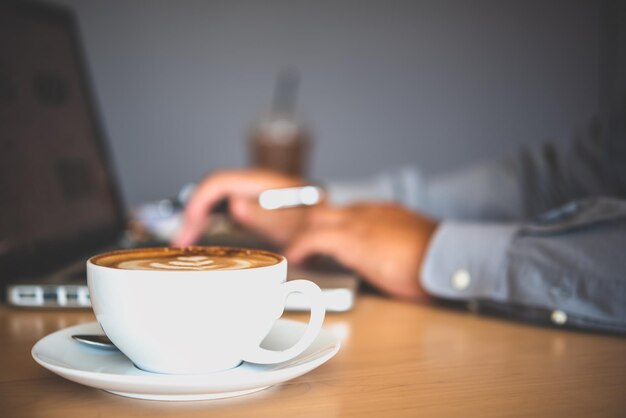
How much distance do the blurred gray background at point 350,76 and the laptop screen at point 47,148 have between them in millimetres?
813

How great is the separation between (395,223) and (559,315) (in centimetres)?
22

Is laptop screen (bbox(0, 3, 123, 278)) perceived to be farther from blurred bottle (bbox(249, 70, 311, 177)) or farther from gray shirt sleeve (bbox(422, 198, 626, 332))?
blurred bottle (bbox(249, 70, 311, 177))

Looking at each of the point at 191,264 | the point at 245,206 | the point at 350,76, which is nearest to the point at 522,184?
the point at 245,206

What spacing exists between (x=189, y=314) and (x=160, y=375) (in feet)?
0.14

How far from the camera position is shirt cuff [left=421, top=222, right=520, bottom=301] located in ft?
2.18

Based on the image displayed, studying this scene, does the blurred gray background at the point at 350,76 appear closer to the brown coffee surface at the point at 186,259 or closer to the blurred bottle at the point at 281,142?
the blurred bottle at the point at 281,142

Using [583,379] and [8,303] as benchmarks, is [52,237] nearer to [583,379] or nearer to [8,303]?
[8,303]

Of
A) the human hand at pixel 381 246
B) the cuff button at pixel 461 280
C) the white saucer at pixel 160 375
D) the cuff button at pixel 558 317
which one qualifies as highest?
the white saucer at pixel 160 375

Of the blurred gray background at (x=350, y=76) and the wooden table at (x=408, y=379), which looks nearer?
the wooden table at (x=408, y=379)

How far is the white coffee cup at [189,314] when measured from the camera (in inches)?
13.9

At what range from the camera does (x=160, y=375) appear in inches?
14.6

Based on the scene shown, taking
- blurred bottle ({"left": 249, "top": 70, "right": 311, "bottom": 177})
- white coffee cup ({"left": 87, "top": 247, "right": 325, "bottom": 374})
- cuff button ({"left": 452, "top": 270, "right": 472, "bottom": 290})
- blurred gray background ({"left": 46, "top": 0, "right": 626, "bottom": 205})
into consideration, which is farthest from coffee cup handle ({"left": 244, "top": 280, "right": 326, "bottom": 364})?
blurred gray background ({"left": 46, "top": 0, "right": 626, "bottom": 205})

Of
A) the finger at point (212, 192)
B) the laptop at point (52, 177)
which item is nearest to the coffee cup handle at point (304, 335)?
the laptop at point (52, 177)

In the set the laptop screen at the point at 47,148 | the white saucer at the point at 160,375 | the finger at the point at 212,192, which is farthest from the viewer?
the finger at the point at 212,192
